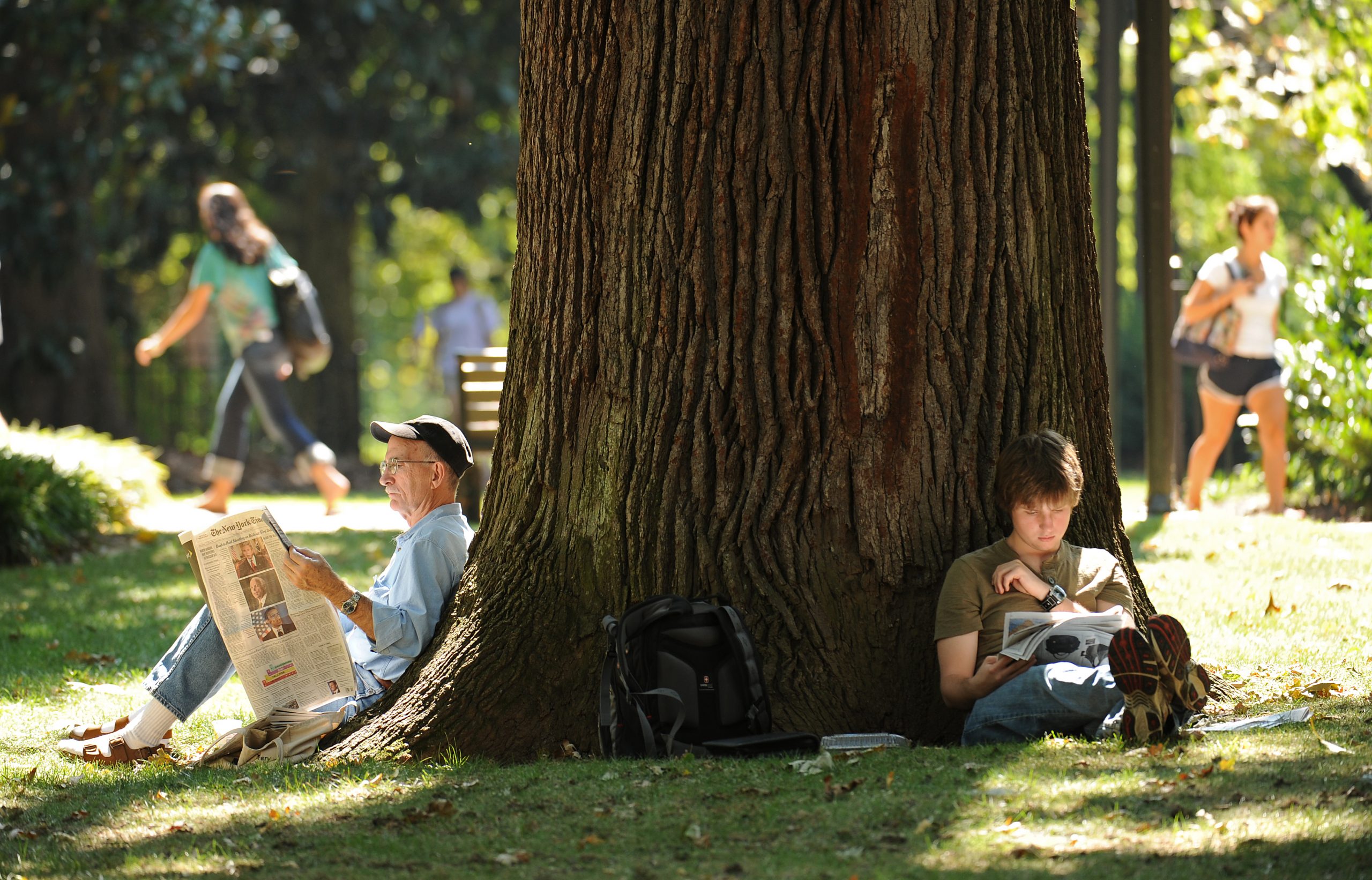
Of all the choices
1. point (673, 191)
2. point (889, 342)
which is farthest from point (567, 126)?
point (889, 342)

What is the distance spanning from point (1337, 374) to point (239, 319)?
8.49 m

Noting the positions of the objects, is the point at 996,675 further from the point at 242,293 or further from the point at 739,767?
the point at 242,293

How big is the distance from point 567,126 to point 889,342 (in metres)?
1.22

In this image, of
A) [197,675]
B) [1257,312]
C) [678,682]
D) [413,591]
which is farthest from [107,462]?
A: [678,682]

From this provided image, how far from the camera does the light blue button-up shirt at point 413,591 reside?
5.05 metres

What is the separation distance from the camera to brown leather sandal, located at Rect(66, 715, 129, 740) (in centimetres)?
550

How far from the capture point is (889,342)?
4.65 m

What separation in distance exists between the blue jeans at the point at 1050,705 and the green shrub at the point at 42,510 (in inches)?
319

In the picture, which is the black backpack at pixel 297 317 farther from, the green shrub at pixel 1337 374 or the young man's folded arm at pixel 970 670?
the young man's folded arm at pixel 970 670

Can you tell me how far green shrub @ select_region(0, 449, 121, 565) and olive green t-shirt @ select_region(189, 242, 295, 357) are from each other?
1.68 meters

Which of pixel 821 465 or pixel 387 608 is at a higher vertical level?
pixel 821 465

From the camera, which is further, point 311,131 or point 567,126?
point 311,131

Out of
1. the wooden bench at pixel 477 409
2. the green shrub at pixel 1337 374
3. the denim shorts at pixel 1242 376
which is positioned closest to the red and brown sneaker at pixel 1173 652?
the denim shorts at pixel 1242 376

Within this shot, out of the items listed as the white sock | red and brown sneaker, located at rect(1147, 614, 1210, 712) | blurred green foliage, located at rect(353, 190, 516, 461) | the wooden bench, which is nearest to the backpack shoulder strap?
red and brown sneaker, located at rect(1147, 614, 1210, 712)
